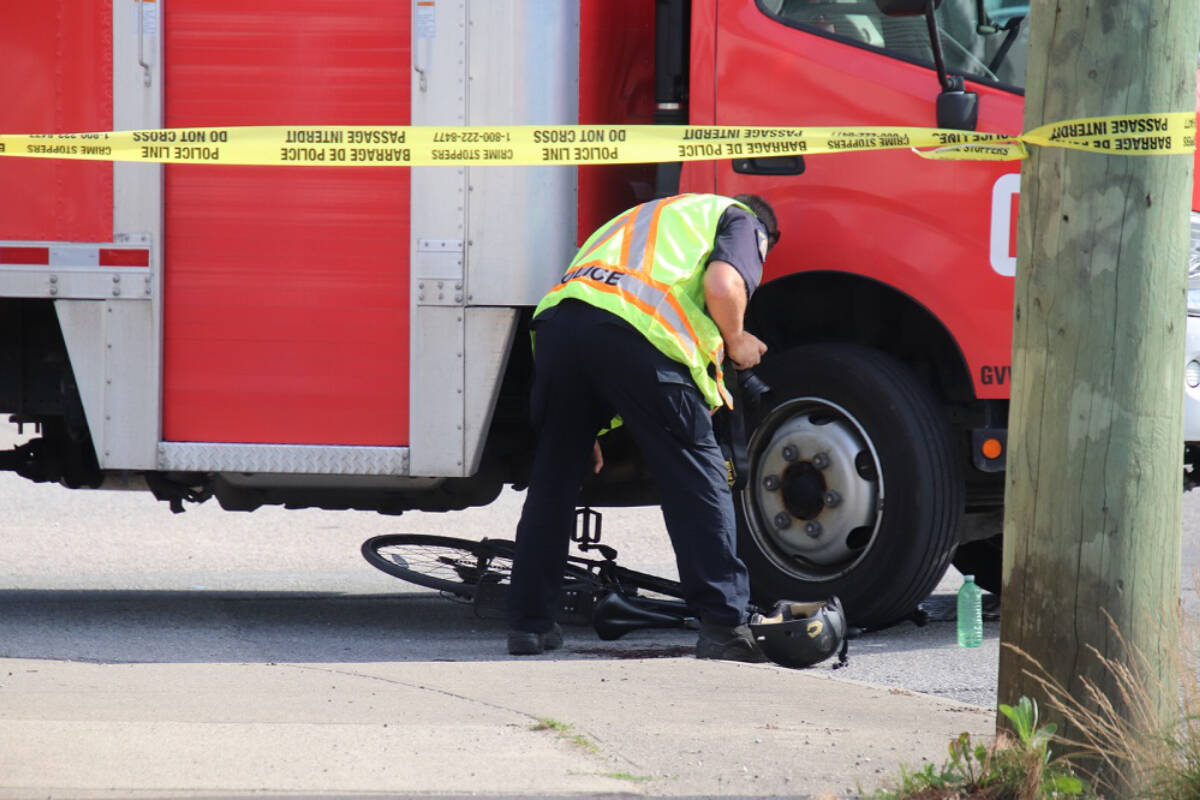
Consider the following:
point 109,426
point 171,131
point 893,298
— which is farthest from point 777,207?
point 109,426

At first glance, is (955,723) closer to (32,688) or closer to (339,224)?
(32,688)

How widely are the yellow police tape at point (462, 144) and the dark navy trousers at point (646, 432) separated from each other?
0.52 m

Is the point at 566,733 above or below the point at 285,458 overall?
below

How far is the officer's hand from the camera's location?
5.41 metres

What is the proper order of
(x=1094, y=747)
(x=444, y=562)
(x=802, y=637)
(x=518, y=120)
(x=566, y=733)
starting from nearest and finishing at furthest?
(x=1094, y=747)
(x=566, y=733)
(x=802, y=637)
(x=518, y=120)
(x=444, y=562)

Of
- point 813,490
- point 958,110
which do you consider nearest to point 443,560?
point 813,490

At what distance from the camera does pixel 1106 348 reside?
11.2 ft

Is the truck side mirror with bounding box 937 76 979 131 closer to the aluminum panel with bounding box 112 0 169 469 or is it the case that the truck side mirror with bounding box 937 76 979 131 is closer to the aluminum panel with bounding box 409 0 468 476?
the aluminum panel with bounding box 409 0 468 476

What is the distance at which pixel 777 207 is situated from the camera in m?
5.94

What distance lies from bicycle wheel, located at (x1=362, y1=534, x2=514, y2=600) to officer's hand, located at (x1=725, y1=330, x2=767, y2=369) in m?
1.35

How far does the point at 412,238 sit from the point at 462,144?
2.37 ft

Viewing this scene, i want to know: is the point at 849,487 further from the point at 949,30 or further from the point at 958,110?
the point at 949,30

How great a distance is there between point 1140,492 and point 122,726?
2.38 meters

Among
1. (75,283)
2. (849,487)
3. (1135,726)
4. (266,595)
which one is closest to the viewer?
(1135,726)
